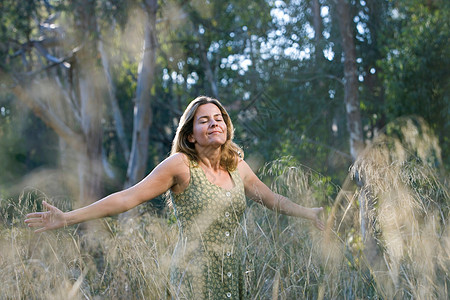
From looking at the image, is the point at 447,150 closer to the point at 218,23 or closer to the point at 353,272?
the point at 218,23

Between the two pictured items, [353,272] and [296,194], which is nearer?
[353,272]

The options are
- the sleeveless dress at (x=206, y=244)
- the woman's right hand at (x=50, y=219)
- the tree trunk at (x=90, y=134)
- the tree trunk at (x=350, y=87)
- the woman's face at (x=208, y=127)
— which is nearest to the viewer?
the woman's right hand at (x=50, y=219)

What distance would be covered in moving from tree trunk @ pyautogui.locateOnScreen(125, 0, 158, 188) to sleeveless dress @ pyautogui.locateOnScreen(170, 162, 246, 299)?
10464 mm

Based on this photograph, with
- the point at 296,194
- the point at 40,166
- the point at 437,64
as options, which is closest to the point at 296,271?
the point at 296,194

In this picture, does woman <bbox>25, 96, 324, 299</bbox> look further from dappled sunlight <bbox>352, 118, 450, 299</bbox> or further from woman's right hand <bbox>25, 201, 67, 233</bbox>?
dappled sunlight <bbox>352, 118, 450, 299</bbox>

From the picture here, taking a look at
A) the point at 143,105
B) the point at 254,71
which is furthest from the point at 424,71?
the point at 143,105

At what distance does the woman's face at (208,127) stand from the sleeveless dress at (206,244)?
0.46 ft

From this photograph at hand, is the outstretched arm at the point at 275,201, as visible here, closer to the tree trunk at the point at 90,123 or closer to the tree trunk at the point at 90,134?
the tree trunk at the point at 90,123

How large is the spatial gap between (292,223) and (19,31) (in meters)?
12.0

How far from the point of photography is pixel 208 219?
2.90m

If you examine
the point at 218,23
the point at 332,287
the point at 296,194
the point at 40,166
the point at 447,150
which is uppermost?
the point at 218,23

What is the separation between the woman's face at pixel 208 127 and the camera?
3004mm

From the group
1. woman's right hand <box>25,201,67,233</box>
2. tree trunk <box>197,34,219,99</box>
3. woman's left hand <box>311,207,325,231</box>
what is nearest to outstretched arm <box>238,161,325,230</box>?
woman's left hand <box>311,207,325,231</box>

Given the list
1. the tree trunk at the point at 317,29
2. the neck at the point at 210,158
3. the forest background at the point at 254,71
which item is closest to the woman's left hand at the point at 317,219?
the neck at the point at 210,158
